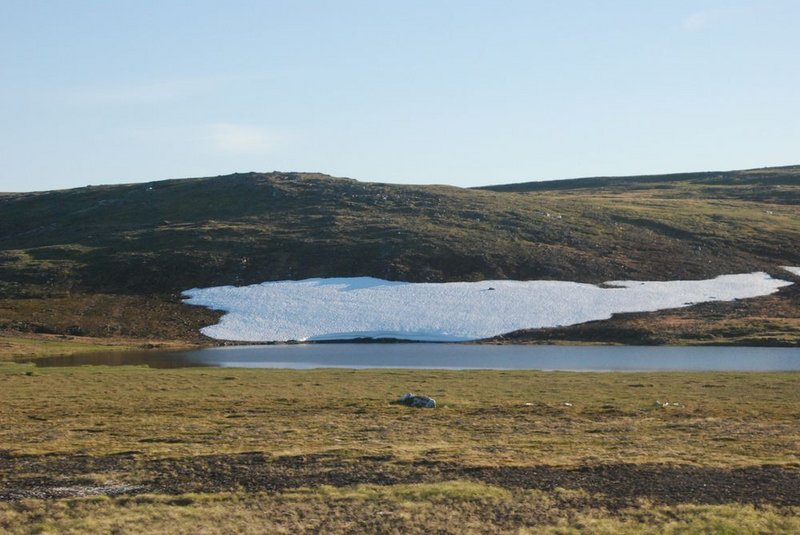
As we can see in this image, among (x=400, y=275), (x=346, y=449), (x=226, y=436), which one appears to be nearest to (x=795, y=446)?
(x=346, y=449)

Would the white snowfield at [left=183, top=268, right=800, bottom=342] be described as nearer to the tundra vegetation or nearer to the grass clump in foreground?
the tundra vegetation

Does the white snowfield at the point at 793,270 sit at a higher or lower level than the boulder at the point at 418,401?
higher

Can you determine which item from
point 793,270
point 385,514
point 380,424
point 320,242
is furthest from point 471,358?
point 793,270

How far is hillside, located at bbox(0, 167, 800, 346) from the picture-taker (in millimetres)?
104938

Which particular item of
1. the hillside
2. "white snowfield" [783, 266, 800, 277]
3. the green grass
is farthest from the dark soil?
"white snowfield" [783, 266, 800, 277]

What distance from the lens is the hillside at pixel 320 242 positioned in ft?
344

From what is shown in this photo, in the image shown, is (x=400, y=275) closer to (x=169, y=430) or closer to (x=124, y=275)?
(x=124, y=275)

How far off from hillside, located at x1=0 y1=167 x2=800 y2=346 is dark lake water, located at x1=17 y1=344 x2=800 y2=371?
56.8ft

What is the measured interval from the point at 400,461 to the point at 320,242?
9684cm

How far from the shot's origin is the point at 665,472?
24.5m

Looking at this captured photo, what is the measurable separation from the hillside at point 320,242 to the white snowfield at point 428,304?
4386 millimetres

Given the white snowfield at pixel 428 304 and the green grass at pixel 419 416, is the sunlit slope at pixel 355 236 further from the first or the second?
the green grass at pixel 419 416

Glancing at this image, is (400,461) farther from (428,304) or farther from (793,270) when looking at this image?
(793,270)

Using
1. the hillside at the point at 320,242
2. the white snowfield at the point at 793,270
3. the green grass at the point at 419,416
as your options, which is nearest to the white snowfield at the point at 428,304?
the hillside at the point at 320,242
